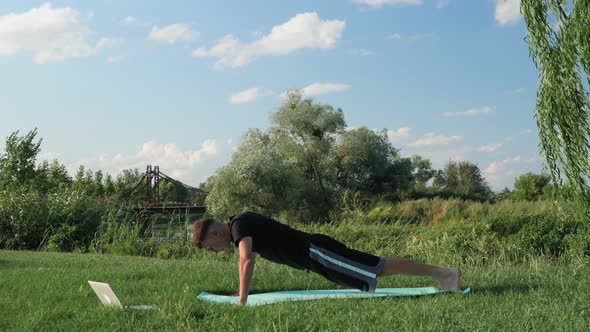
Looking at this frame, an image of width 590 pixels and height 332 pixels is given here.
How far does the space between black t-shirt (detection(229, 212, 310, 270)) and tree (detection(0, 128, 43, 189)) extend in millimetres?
23973

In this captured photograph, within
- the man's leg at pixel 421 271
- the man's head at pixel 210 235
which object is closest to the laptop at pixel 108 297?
the man's head at pixel 210 235

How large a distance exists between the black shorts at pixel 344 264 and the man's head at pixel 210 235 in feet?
2.62

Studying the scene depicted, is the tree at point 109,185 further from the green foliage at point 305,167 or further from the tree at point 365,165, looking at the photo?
the tree at point 365,165

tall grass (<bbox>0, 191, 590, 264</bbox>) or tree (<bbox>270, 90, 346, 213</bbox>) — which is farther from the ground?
tree (<bbox>270, 90, 346, 213</bbox>)

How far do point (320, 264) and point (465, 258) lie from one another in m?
4.70

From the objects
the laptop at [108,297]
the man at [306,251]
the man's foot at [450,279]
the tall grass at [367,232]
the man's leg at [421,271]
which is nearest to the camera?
the laptop at [108,297]

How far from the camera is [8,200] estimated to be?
50.9 feet

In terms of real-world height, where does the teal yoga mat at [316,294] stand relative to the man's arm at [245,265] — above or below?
below

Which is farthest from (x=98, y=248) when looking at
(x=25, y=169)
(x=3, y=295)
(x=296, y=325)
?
(x=25, y=169)

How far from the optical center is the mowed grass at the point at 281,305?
420cm

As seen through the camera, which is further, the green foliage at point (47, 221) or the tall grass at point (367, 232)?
the green foliage at point (47, 221)

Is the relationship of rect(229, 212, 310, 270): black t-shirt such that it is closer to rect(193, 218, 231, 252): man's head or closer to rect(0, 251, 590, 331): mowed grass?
rect(193, 218, 231, 252): man's head

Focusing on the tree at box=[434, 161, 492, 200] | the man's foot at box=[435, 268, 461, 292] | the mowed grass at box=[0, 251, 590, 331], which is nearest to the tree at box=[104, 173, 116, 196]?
the tree at box=[434, 161, 492, 200]

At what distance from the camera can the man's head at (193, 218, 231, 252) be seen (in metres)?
5.17
